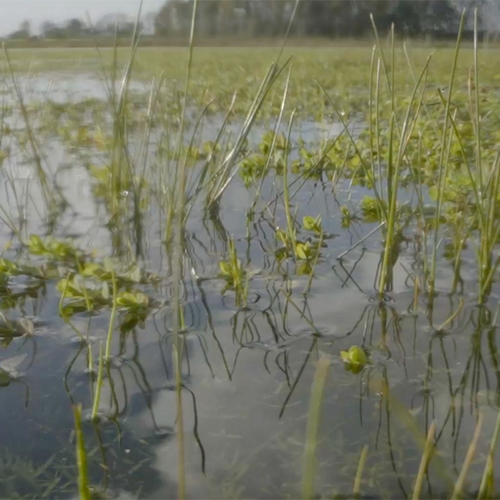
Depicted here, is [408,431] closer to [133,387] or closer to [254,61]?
[133,387]

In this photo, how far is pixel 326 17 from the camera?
1.96 m

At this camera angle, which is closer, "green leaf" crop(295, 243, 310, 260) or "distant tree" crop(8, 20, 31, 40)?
"green leaf" crop(295, 243, 310, 260)

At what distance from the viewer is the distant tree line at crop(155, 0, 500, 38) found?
1.55 m

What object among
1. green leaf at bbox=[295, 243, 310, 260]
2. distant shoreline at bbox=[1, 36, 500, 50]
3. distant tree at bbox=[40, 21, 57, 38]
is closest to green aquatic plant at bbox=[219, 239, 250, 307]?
green leaf at bbox=[295, 243, 310, 260]

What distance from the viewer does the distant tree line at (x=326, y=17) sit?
61.1 inches

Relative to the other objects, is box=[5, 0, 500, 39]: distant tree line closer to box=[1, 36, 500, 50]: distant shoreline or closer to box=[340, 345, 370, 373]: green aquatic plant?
box=[1, 36, 500, 50]: distant shoreline

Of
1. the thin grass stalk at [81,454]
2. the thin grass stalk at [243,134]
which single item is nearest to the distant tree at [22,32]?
the thin grass stalk at [243,134]

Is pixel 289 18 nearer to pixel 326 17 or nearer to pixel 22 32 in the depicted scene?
pixel 326 17

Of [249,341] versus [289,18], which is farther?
[289,18]

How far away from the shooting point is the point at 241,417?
75 cm

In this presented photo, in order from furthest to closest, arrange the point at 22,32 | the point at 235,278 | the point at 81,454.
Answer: the point at 22,32, the point at 235,278, the point at 81,454

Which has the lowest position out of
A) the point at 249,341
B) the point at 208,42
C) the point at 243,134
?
the point at 249,341

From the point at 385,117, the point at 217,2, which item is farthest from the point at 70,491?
the point at 385,117

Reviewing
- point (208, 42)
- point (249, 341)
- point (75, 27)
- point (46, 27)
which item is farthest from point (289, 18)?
point (249, 341)
